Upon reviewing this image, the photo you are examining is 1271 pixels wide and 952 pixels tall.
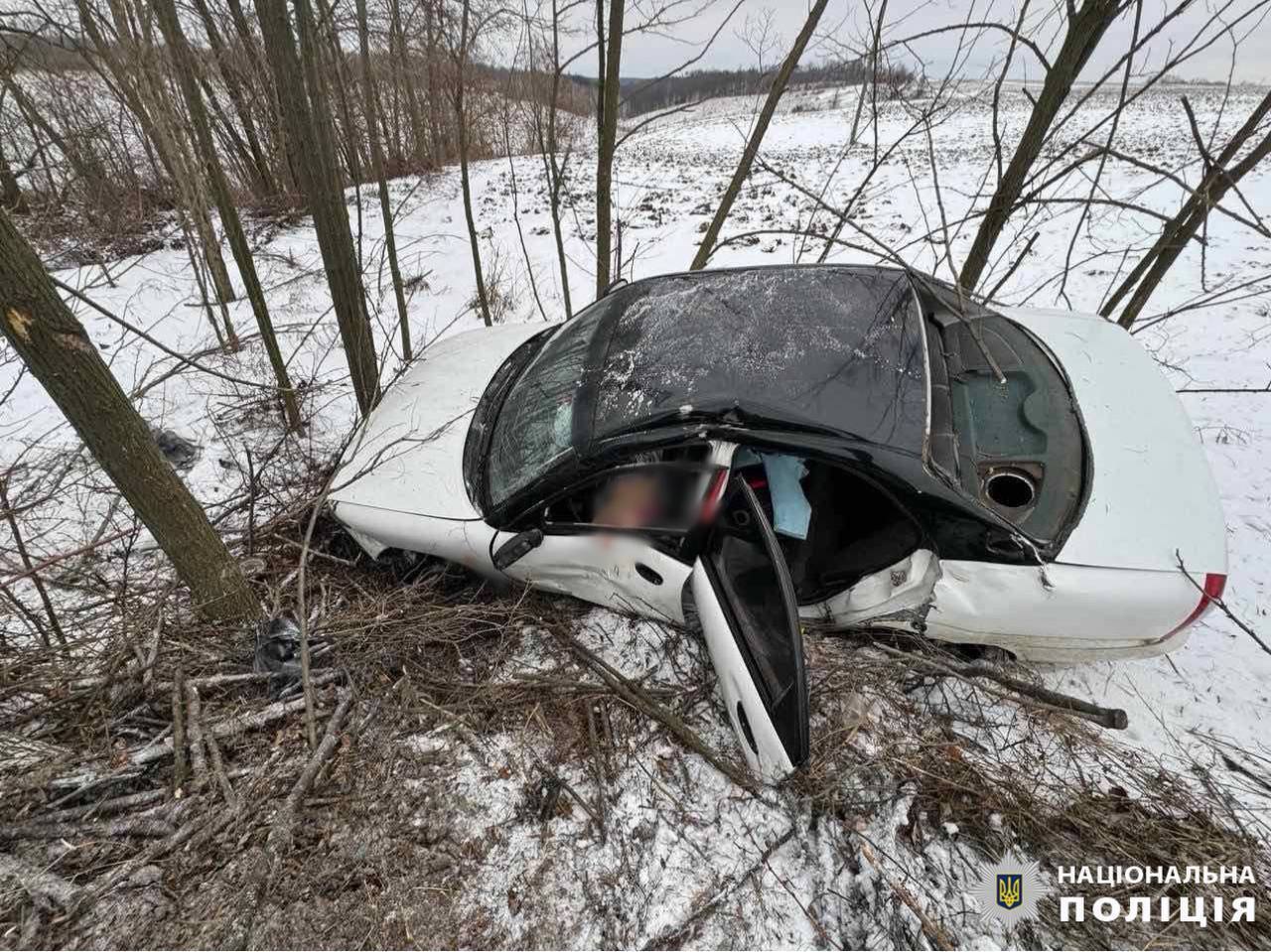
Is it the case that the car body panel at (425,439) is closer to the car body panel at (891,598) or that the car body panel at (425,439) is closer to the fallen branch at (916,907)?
the car body panel at (891,598)

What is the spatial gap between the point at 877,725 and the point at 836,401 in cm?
129

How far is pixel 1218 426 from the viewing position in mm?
3891

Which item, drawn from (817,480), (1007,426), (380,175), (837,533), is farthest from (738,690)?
(380,175)

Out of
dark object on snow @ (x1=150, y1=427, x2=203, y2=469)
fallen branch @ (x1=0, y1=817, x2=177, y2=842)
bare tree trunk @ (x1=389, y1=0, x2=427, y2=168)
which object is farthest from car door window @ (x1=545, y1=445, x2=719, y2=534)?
bare tree trunk @ (x1=389, y1=0, x2=427, y2=168)

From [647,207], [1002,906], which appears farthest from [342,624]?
[647,207]

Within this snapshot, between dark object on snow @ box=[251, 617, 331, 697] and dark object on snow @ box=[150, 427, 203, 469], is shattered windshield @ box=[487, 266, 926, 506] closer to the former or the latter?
dark object on snow @ box=[251, 617, 331, 697]

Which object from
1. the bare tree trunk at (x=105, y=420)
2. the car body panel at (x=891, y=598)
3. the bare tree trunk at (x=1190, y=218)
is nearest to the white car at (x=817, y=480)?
the car body panel at (x=891, y=598)

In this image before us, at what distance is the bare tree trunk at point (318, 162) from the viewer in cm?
294

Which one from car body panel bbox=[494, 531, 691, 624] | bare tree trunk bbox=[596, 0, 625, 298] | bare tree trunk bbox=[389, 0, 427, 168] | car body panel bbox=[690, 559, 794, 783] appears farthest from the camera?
bare tree trunk bbox=[389, 0, 427, 168]

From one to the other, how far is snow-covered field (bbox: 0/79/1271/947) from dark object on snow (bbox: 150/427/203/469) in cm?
9

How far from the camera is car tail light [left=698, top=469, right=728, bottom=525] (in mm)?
2107

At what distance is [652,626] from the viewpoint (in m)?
2.66

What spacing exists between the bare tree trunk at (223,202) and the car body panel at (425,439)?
4.56ft

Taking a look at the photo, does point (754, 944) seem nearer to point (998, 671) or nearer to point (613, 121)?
point (998, 671)
